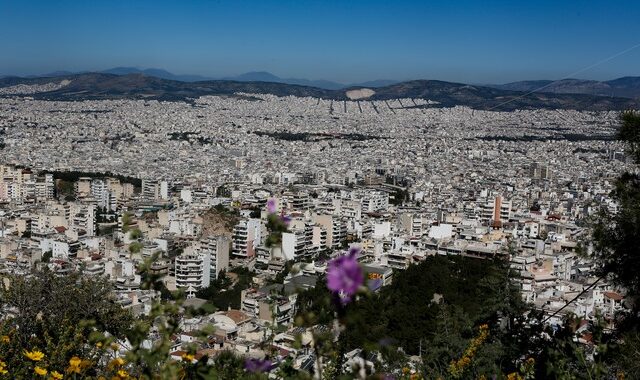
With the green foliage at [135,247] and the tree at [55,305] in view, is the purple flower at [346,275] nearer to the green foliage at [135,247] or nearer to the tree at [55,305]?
the green foliage at [135,247]

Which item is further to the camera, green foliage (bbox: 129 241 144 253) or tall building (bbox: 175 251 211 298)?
tall building (bbox: 175 251 211 298)

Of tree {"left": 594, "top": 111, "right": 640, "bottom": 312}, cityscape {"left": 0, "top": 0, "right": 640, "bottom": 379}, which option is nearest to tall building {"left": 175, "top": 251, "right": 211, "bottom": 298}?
cityscape {"left": 0, "top": 0, "right": 640, "bottom": 379}

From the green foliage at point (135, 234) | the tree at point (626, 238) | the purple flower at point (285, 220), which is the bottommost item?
the tree at point (626, 238)

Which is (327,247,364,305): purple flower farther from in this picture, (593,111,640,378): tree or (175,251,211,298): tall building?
(175,251,211,298): tall building

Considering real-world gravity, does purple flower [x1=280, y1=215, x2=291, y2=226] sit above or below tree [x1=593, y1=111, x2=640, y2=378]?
above

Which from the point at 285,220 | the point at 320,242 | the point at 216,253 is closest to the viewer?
the point at 285,220

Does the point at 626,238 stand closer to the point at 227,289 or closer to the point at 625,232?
the point at 625,232

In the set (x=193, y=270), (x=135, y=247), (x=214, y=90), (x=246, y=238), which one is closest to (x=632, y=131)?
(x=135, y=247)

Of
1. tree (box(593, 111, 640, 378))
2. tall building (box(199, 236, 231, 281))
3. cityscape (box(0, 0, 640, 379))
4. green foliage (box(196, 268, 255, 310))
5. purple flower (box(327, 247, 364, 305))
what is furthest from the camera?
tall building (box(199, 236, 231, 281))

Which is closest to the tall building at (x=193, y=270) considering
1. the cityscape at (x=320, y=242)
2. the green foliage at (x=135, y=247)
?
the cityscape at (x=320, y=242)
